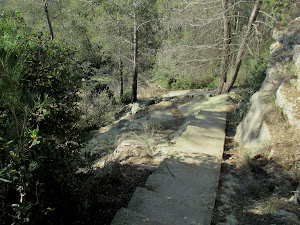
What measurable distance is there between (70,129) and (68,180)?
1.58m

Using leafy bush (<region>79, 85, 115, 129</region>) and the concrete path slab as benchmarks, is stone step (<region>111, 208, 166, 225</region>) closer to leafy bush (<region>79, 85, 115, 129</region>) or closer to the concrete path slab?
the concrete path slab

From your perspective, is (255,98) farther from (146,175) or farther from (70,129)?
(70,129)

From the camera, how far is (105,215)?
2795 mm

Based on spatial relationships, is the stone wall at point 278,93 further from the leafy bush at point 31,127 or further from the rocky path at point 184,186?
the leafy bush at point 31,127

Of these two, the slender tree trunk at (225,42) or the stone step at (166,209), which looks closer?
the stone step at (166,209)

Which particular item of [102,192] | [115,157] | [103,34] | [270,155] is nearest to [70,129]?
[102,192]

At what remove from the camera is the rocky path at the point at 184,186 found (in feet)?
9.16

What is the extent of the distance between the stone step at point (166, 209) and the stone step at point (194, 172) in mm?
700

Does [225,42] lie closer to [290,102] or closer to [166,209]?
[290,102]

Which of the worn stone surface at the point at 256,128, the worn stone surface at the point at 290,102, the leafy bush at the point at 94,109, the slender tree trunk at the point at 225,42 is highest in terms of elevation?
the slender tree trunk at the point at 225,42

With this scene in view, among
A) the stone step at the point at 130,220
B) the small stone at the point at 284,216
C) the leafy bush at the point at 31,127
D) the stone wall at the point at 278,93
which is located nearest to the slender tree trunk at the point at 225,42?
the stone wall at the point at 278,93

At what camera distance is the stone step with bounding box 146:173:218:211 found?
3292 mm

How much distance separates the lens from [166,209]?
2.93m

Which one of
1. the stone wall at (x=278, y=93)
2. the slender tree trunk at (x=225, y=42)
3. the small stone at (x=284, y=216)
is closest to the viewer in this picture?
the small stone at (x=284, y=216)
